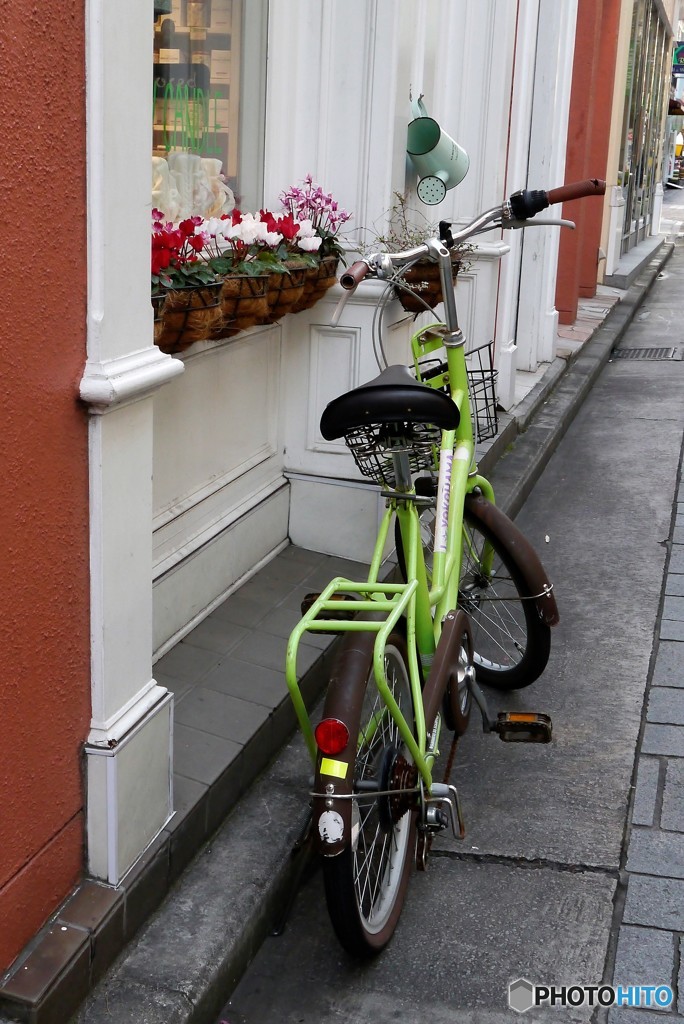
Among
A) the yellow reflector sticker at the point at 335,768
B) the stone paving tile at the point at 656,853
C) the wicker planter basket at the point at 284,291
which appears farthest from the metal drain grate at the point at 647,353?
the yellow reflector sticker at the point at 335,768

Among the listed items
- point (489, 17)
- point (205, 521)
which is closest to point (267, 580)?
point (205, 521)

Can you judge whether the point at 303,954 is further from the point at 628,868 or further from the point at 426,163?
the point at 426,163

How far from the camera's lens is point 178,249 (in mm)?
3414

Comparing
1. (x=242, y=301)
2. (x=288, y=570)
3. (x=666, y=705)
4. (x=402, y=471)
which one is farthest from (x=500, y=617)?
(x=242, y=301)

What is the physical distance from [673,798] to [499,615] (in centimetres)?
98

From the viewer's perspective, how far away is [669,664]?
453 cm

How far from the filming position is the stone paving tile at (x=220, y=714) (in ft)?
11.3

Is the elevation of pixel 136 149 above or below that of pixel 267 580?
above

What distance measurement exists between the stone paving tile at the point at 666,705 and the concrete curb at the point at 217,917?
126 centimetres

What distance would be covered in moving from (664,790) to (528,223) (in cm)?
177

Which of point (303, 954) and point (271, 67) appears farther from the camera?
point (271, 67)

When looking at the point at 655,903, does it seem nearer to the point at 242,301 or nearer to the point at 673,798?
the point at 673,798

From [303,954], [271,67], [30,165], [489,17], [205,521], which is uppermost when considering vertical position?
[489,17]

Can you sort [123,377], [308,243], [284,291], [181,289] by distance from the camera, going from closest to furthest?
[123,377] < [181,289] < [284,291] < [308,243]
